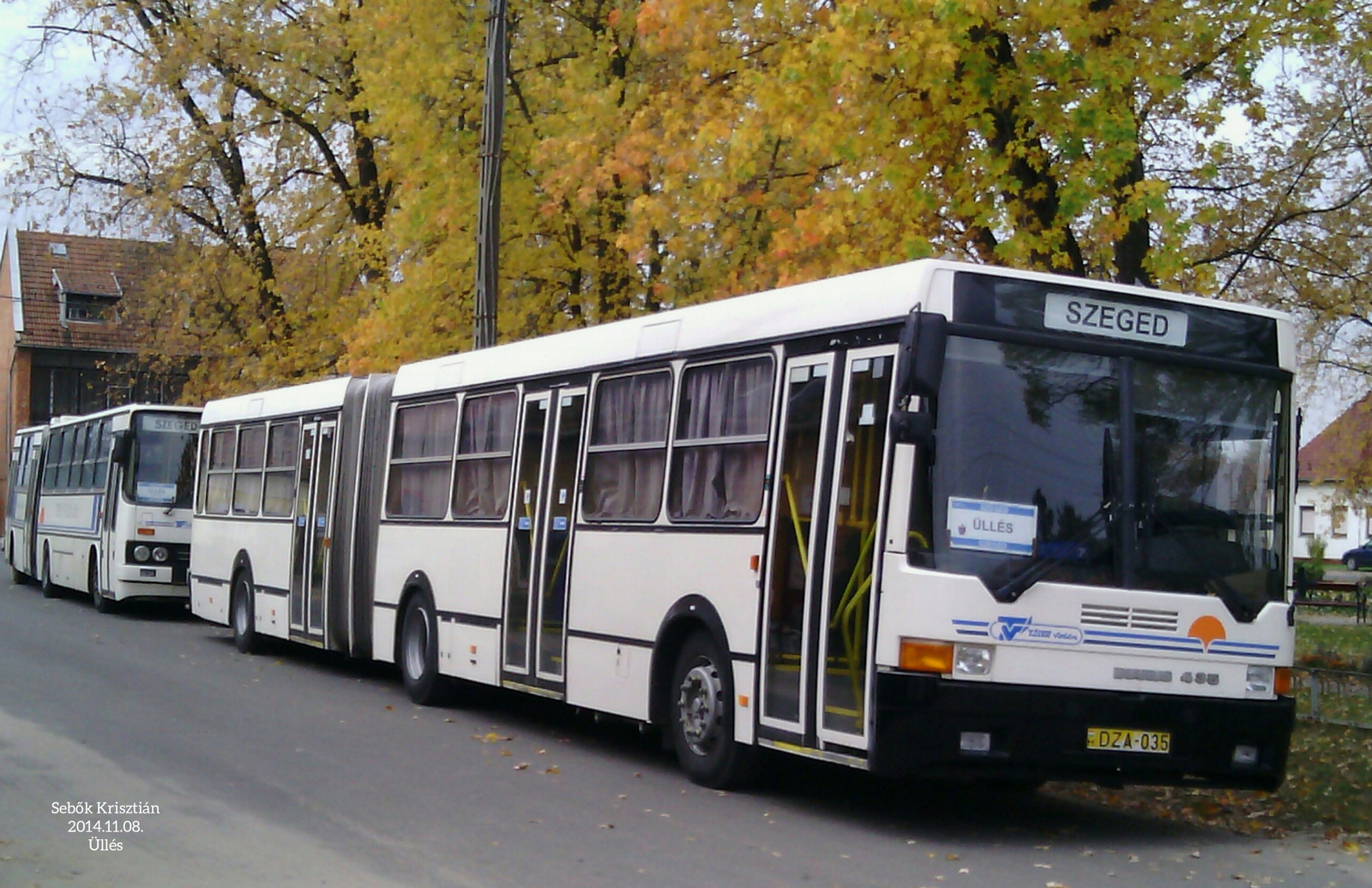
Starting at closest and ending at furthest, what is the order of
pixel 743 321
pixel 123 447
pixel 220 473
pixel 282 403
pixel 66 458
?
pixel 743 321 → pixel 282 403 → pixel 220 473 → pixel 123 447 → pixel 66 458

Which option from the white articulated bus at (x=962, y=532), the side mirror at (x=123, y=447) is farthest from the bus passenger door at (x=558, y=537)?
the side mirror at (x=123, y=447)

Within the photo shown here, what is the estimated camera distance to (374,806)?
388 inches

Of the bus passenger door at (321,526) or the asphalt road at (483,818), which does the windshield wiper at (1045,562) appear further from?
the bus passenger door at (321,526)

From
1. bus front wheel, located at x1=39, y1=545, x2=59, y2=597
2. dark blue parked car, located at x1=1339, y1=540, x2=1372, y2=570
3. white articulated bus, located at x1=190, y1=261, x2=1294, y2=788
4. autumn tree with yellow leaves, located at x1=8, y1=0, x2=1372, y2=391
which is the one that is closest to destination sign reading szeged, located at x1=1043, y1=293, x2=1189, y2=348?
white articulated bus, located at x1=190, y1=261, x2=1294, y2=788

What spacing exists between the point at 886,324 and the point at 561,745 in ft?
17.2

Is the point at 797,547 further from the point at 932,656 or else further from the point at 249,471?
the point at 249,471

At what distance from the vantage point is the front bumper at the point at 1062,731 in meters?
8.95

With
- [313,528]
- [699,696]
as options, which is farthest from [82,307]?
[699,696]

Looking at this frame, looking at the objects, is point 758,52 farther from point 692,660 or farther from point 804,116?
point 692,660

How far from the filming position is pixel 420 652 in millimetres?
16078

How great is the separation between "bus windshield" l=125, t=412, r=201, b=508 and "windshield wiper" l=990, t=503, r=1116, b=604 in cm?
1950

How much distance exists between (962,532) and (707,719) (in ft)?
8.79

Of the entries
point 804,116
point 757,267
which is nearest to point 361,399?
Result: point 757,267

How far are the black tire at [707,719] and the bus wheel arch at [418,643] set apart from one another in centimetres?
461
